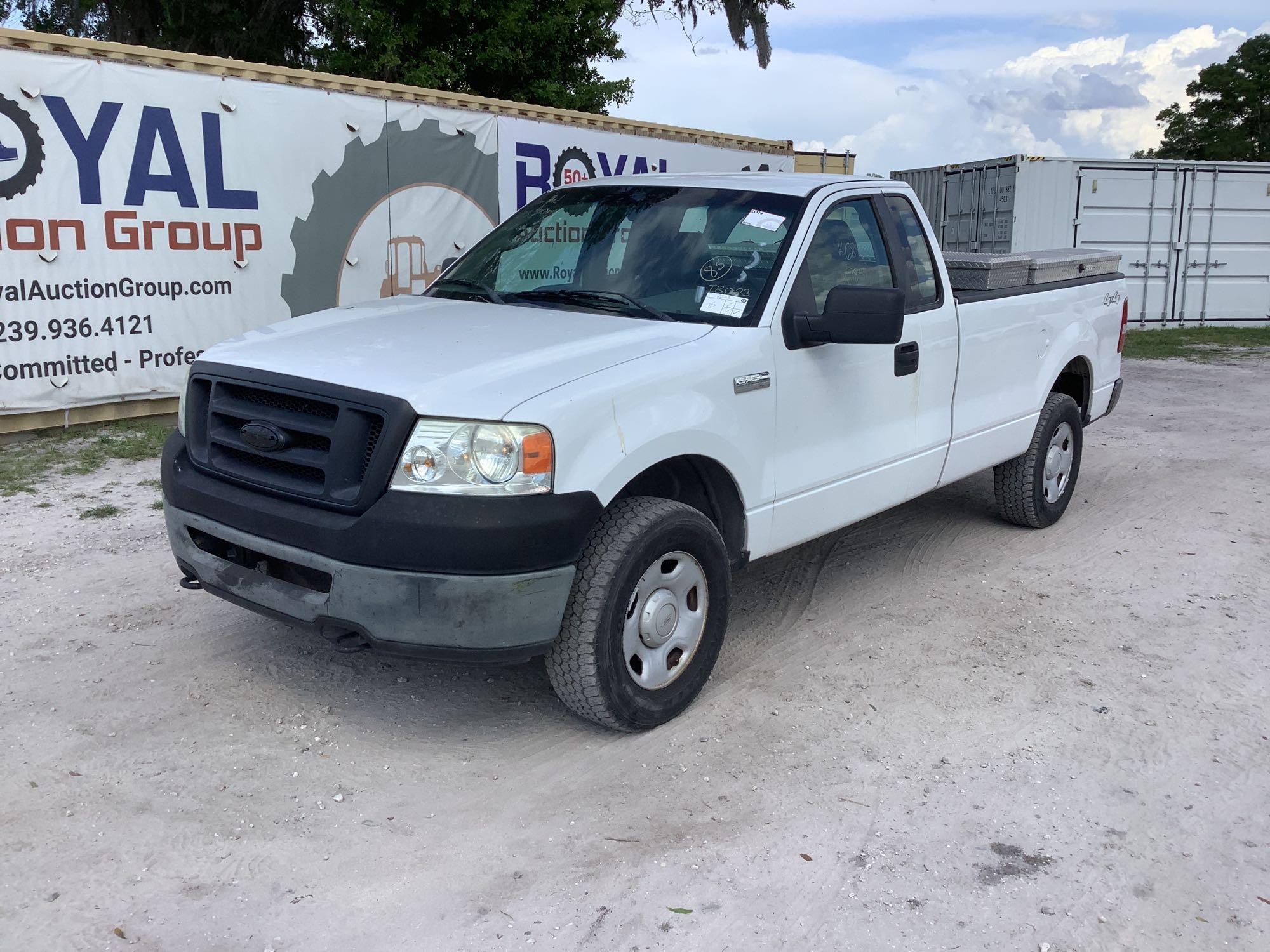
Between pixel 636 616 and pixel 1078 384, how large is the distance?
14.0ft

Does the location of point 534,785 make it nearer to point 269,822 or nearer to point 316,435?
point 269,822


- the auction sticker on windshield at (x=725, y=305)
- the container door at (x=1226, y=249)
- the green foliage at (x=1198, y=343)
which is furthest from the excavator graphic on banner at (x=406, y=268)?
the container door at (x=1226, y=249)

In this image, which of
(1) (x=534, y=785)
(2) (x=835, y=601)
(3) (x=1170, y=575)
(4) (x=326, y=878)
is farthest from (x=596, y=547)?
(3) (x=1170, y=575)

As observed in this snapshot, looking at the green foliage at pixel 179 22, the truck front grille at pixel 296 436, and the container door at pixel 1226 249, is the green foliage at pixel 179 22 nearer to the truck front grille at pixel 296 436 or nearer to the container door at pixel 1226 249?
the container door at pixel 1226 249

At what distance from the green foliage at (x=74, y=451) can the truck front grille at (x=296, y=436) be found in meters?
3.70

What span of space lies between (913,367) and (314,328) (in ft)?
8.53

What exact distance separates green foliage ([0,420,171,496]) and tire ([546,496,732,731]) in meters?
4.80

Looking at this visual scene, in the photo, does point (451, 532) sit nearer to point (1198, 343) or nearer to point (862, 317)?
point (862, 317)

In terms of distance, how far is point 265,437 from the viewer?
3682 mm

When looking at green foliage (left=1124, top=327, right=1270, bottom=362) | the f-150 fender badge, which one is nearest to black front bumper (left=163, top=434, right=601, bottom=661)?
the f-150 fender badge

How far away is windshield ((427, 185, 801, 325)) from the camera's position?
4.41 meters

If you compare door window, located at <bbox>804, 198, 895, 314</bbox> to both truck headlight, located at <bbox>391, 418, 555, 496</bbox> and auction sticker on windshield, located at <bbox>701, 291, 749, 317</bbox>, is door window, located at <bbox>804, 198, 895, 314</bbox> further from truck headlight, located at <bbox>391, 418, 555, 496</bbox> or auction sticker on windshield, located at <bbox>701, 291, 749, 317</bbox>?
truck headlight, located at <bbox>391, 418, 555, 496</bbox>

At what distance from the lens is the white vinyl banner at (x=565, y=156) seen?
37.7 ft

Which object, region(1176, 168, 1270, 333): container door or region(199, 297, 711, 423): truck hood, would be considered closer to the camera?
region(199, 297, 711, 423): truck hood
